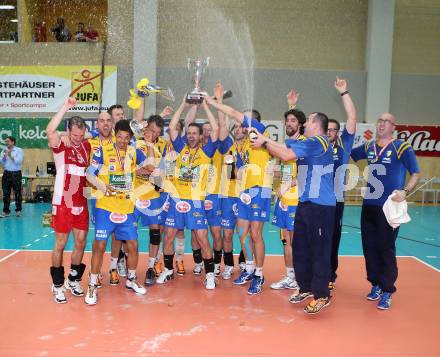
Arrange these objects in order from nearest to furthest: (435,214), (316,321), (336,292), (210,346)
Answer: (210,346) < (316,321) < (336,292) < (435,214)

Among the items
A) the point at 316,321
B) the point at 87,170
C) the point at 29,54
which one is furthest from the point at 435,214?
the point at 29,54

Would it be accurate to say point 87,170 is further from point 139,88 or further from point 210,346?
point 210,346

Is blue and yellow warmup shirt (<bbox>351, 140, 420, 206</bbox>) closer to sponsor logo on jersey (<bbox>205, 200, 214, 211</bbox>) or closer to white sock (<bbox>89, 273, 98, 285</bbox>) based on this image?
sponsor logo on jersey (<bbox>205, 200, 214, 211</bbox>)

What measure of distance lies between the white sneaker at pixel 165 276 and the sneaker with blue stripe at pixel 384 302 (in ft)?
8.94

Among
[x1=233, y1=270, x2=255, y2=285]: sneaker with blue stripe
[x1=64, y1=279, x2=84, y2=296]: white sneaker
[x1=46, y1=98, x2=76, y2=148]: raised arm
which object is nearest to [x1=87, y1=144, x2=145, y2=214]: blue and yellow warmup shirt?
[x1=46, y1=98, x2=76, y2=148]: raised arm

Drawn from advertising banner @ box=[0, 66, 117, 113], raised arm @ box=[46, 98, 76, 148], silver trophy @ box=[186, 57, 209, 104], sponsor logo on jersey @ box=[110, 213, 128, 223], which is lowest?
sponsor logo on jersey @ box=[110, 213, 128, 223]

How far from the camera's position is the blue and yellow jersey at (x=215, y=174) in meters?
6.36

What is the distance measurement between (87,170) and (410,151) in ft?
12.4

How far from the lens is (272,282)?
6.49 m

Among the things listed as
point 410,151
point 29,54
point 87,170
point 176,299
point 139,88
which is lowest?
point 176,299

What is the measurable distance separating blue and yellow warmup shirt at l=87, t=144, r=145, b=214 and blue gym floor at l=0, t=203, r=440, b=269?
3.05 metres

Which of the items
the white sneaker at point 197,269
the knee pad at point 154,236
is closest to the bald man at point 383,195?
the white sneaker at point 197,269

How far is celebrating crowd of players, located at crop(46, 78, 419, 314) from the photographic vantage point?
5227 millimetres

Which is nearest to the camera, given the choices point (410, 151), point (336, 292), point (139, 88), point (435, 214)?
point (410, 151)
